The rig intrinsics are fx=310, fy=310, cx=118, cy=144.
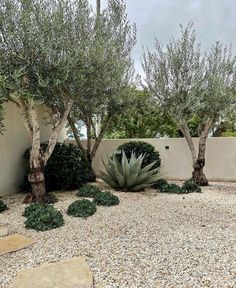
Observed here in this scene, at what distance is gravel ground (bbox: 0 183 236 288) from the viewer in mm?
3012

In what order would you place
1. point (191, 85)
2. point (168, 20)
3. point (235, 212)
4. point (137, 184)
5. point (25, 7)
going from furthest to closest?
point (168, 20) → point (191, 85) → point (137, 184) → point (235, 212) → point (25, 7)

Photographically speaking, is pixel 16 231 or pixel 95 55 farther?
pixel 95 55

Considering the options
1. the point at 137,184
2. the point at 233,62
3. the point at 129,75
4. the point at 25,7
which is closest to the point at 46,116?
the point at 129,75

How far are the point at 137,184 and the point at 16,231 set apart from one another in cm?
346

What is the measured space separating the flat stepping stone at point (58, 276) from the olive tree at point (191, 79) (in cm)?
553

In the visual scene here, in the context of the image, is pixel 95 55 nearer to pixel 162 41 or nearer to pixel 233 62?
pixel 162 41

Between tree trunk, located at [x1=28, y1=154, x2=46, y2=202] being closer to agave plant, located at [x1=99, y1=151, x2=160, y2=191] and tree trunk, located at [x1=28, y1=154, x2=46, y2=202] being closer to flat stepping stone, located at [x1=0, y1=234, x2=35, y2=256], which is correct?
flat stepping stone, located at [x1=0, y1=234, x2=35, y2=256]

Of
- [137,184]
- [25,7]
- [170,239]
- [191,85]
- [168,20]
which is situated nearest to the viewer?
[170,239]

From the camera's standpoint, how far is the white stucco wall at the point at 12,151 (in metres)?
6.83

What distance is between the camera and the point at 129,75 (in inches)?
338

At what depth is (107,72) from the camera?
605 centimetres

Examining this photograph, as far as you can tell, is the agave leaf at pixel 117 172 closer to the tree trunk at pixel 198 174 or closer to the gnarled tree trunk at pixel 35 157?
the gnarled tree trunk at pixel 35 157

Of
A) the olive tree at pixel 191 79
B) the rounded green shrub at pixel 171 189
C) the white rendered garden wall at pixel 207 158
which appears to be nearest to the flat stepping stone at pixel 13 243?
the rounded green shrub at pixel 171 189

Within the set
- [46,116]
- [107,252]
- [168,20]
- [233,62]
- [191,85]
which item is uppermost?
[168,20]
